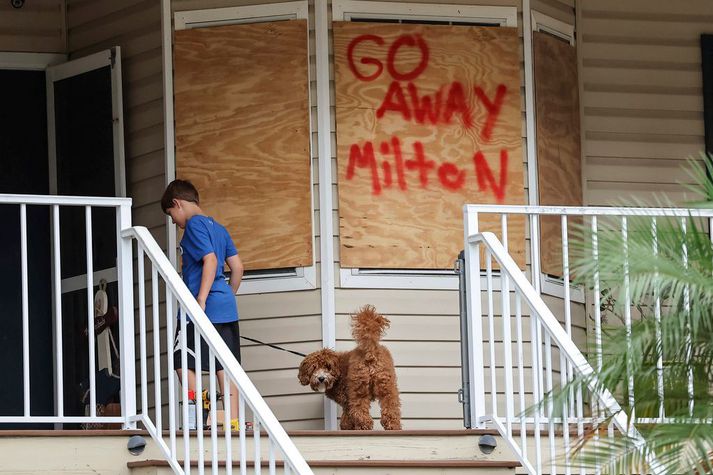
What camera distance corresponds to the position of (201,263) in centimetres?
795

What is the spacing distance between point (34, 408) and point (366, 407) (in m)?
2.78

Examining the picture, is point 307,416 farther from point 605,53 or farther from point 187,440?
point 605,53

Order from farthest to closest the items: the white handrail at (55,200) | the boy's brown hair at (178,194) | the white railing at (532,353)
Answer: the boy's brown hair at (178,194) → the white handrail at (55,200) → the white railing at (532,353)

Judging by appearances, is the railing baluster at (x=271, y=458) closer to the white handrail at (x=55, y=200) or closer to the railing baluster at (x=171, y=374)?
the railing baluster at (x=171, y=374)

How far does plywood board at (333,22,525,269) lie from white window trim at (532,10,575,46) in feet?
0.71

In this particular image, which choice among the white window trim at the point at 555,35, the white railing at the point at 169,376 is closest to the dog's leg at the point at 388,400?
the white railing at the point at 169,376

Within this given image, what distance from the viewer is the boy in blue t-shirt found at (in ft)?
25.8

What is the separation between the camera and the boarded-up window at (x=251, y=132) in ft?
29.6

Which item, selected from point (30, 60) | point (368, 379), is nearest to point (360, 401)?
point (368, 379)

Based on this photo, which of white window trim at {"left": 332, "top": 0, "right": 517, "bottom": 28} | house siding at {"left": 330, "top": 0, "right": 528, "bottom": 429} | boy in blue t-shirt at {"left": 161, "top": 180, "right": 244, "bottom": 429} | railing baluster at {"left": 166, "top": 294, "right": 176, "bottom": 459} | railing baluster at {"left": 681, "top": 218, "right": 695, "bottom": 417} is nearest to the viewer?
railing baluster at {"left": 681, "top": 218, "right": 695, "bottom": 417}

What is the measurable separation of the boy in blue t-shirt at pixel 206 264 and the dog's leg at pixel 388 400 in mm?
741

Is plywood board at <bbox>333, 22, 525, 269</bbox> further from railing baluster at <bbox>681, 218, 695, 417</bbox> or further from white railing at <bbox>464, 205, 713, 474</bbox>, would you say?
railing baluster at <bbox>681, 218, 695, 417</bbox>

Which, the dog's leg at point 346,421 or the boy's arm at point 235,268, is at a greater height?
the boy's arm at point 235,268

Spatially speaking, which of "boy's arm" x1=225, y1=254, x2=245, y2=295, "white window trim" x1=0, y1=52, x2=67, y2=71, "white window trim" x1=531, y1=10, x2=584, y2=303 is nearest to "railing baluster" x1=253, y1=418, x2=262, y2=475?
"boy's arm" x1=225, y1=254, x2=245, y2=295
